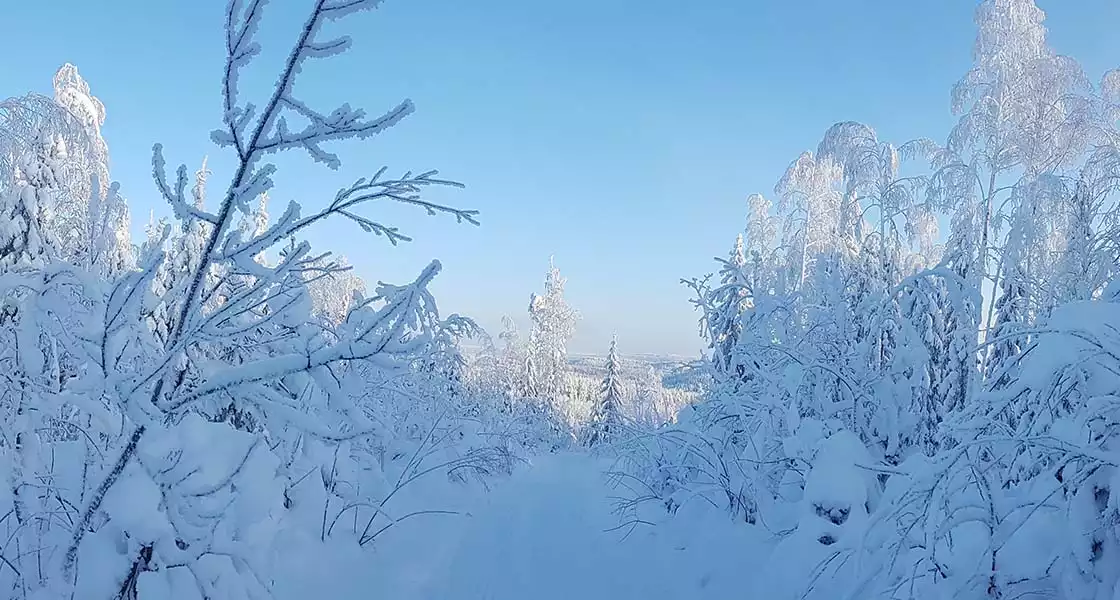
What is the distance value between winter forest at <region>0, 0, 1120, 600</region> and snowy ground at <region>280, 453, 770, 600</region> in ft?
0.12

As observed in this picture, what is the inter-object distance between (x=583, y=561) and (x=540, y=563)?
0.39 meters

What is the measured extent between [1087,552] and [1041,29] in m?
14.6

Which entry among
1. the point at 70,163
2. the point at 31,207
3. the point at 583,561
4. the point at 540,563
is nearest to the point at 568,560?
the point at 583,561

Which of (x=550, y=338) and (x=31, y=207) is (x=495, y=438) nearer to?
(x=31, y=207)

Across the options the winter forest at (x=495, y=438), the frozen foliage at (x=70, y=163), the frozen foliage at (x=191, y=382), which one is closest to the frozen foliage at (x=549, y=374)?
the frozen foliage at (x=70, y=163)

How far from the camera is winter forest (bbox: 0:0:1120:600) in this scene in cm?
205

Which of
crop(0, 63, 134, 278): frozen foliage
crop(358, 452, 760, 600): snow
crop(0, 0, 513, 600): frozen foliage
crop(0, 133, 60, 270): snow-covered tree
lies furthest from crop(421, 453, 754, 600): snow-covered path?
crop(0, 133, 60, 270): snow-covered tree

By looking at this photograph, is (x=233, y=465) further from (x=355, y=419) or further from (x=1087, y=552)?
(x=1087, y=552)

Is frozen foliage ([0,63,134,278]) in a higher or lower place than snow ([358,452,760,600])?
higher

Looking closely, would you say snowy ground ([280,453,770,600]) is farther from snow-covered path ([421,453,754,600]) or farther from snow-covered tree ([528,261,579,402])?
snow-covered tree ([528,261,579,402])

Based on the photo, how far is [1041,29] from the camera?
12375 millimetres

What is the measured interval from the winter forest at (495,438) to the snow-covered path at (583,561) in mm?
40

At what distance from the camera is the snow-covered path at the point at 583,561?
4.53 m

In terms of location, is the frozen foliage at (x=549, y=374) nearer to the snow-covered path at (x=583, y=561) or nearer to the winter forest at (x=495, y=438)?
the winter forest at (x=495, y=438)
